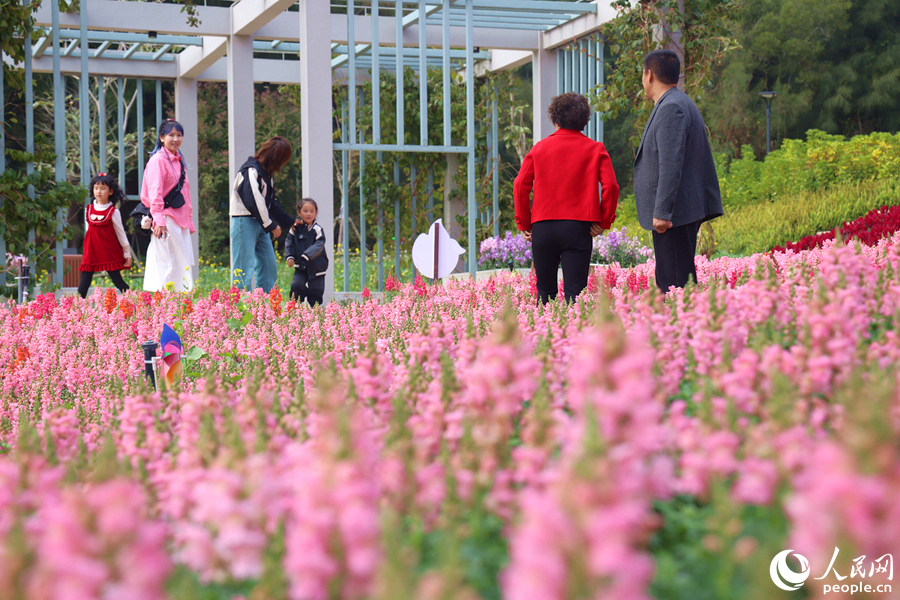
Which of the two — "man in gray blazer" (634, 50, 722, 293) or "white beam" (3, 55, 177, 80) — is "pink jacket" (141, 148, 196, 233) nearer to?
"man in gray blazer" (634, 50, 722, 293)

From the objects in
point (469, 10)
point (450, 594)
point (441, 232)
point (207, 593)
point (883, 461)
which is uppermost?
point (469, 10)

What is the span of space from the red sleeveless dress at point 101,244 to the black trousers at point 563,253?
5.19 meters

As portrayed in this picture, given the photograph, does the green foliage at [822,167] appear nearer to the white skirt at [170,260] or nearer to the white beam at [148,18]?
the white beam at [148,18]

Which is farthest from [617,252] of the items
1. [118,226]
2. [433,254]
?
[118,226]

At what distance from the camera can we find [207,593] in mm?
1410

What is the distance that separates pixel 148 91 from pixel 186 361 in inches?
988

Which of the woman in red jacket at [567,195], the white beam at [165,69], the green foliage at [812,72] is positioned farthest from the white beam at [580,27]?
the green foliage at [812,72]

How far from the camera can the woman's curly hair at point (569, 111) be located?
209 inches

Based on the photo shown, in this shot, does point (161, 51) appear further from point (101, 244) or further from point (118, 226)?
point (101, 244)

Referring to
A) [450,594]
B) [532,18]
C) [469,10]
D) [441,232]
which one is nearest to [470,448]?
[450,594]

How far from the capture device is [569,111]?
17.4 feet

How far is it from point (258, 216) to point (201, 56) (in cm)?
576

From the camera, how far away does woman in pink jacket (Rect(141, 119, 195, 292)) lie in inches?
328

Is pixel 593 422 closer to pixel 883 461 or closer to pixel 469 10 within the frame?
pixel 883 461
